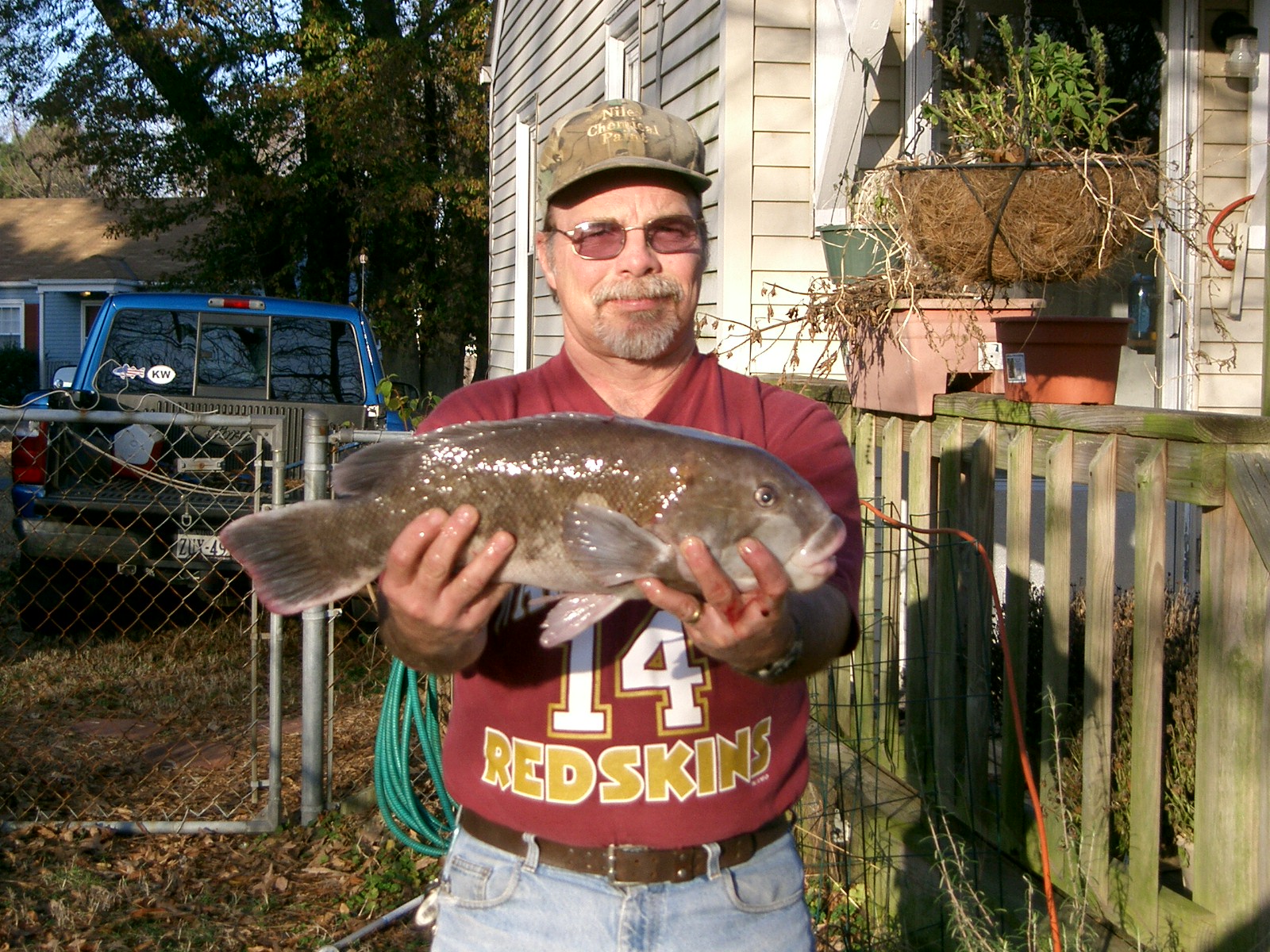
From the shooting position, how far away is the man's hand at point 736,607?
→ 5.96ft

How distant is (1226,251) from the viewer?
6.11 m

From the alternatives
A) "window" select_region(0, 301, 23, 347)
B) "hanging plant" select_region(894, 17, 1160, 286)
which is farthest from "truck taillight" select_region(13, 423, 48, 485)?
"window" select_region(0, 301, 23, 347)

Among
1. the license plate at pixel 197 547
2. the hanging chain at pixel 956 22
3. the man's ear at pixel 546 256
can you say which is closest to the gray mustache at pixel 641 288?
the man's ear at pixel 546 256

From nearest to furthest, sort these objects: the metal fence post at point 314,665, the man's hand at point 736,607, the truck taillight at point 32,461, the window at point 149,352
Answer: the man's hand at point 736,607
the metal fence post at point 314,665
the truck taillight at point 32,461
the window at point 149,352

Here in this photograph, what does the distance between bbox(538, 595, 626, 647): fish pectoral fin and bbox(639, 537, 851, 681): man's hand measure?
89mm

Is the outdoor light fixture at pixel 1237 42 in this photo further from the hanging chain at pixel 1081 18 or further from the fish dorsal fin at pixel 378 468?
the fish dorsal fin at pixel 378 468

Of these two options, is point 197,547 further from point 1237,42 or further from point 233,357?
point 1237,42

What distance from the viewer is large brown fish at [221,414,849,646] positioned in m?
1.87

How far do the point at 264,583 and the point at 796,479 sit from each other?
86 centimetres

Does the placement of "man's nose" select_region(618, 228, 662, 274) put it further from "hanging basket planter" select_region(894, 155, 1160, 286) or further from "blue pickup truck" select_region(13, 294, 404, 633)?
"blue pickup truck" select_region(13, 294, 404, 633)

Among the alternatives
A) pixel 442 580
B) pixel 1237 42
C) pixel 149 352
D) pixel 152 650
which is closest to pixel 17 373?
pixel 149 352

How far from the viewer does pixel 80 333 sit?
37.3m

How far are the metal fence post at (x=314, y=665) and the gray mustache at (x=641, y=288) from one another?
7.91ft

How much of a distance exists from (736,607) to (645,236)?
2.64ft
